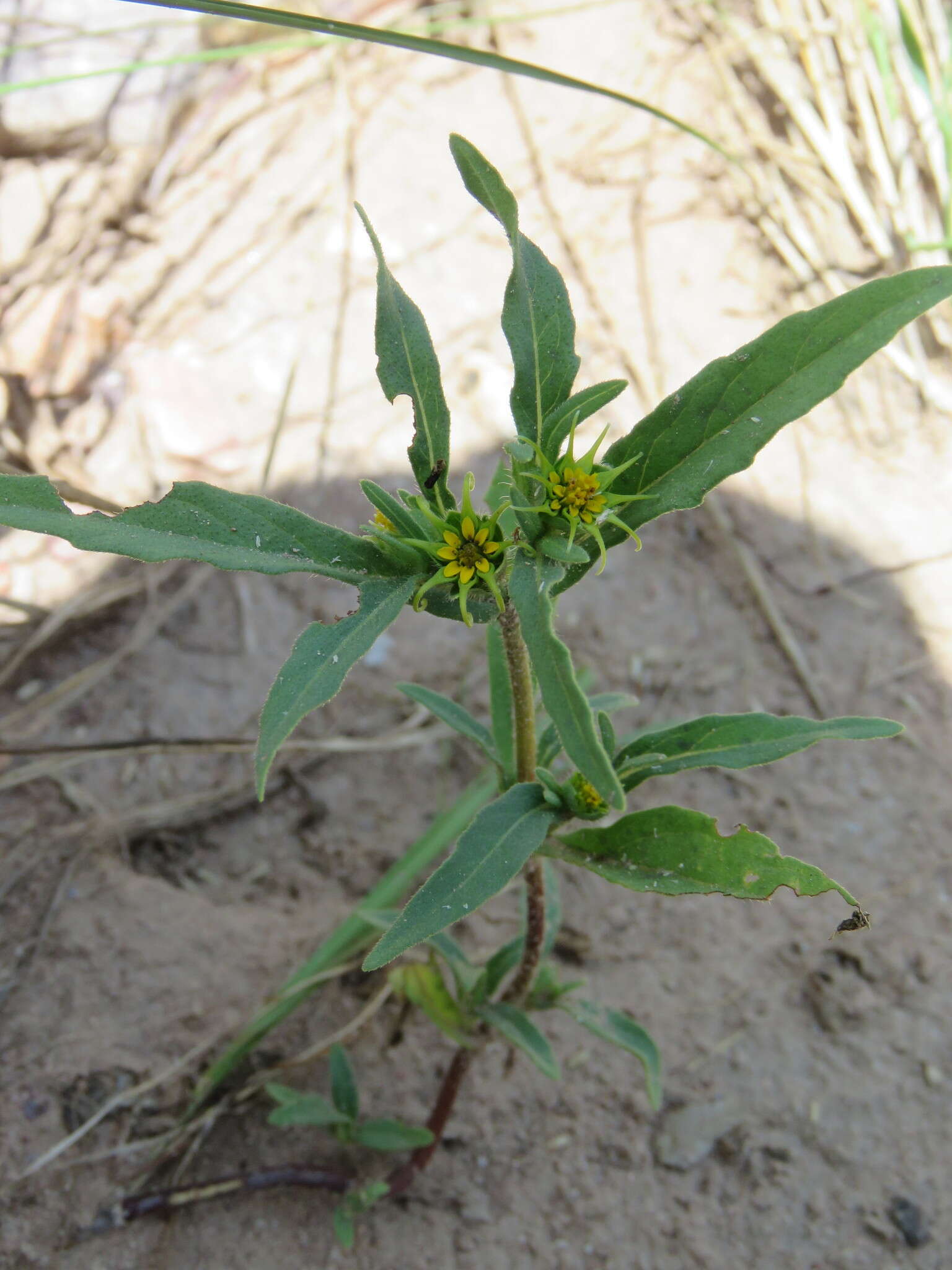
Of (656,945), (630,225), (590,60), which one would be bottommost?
(656,945)

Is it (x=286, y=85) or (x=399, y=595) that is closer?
(x=399, y=595)

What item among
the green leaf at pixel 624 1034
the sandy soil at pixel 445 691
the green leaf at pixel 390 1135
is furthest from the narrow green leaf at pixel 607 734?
the sandy soil at pixel 445 691

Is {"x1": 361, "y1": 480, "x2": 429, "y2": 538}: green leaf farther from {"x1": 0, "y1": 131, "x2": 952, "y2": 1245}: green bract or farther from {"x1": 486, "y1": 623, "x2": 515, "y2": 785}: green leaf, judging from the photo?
{"x1": 486, "y1": 623, "x2": 515, "y2": 785}: green leaf

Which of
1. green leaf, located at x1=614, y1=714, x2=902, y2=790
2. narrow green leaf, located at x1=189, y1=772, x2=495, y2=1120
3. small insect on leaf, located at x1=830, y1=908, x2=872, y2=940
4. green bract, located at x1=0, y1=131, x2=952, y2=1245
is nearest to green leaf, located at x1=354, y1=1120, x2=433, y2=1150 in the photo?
narrow green leaf, located at x1=189, y1=772, x2=495, y2=1120

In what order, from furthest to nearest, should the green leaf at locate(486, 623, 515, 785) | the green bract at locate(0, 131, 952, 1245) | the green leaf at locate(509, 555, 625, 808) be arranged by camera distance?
the green leaf at locate(486, 623, 515, 785) → the green bract at locate(0, 131, 952, 1245) → the green leaf at locate(509, 555, 625, 808)

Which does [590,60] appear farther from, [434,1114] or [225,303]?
[434,1114]

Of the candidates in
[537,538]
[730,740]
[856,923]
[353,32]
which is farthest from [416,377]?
[856,923]

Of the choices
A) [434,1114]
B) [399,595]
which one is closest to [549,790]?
[399,595]

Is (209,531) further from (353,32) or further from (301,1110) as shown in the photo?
(301,1110)
